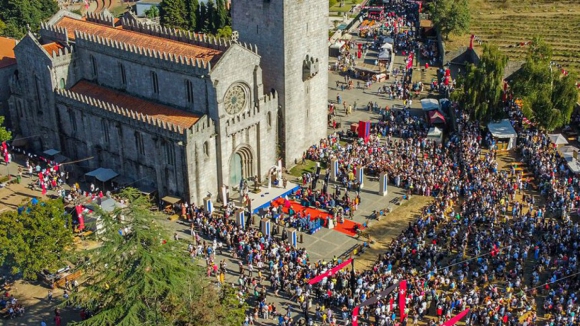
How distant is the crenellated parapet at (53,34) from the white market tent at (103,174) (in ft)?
46.5

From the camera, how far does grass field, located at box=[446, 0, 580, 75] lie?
99750 mm

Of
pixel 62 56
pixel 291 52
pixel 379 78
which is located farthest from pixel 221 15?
pixel 291 52

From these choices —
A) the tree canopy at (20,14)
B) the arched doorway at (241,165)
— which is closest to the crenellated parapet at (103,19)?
the arched doorway at (241,165)

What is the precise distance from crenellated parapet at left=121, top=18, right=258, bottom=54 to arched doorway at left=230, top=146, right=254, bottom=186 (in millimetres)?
8981

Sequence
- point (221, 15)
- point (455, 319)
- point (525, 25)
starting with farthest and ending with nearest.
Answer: point (525, 25) → point (221, 15) → point (455, 319)

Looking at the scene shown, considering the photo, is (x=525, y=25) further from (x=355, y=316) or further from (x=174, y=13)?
(x=355, y=316)

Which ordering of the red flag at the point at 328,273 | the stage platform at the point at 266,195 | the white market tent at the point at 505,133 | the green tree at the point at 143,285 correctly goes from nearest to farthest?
the green tree at the point at 143,285, the red flag at the point at 328,273, the stage platform at the point at 266,195, the white market tent at the point at 505,133

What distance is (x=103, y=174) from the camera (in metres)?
58.7

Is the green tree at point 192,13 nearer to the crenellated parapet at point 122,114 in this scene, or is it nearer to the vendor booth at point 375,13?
the vendor booth at point 375,13

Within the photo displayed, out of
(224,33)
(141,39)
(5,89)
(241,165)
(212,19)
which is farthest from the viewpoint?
(212,19)

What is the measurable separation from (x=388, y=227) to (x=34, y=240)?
2688 centimetres

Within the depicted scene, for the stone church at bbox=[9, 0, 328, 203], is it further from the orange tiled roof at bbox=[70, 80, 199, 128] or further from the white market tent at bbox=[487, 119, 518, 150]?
the white market tent at bbox=[487, 119, 518, 150]

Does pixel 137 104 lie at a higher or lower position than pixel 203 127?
higher

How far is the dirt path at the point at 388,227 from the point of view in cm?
4897
